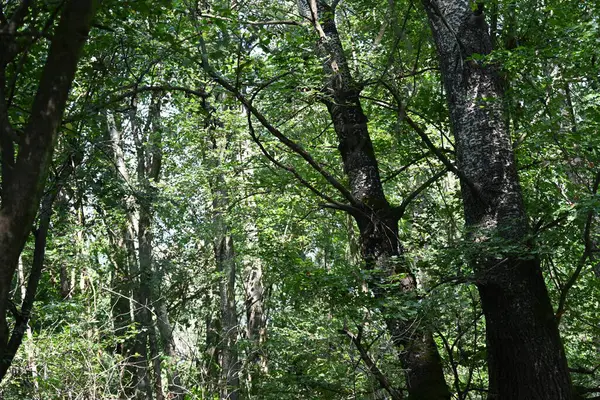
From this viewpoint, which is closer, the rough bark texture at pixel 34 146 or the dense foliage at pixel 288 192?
the rough bark texture at pixel 34 146

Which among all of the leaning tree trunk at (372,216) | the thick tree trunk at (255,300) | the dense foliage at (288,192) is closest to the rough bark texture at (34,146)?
the dense foliage at (288,192)

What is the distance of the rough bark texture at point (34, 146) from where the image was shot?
6.96 feet

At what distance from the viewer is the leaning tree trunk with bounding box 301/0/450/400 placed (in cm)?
582

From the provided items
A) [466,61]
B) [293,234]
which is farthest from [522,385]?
[293,234]

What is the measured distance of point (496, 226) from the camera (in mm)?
5234

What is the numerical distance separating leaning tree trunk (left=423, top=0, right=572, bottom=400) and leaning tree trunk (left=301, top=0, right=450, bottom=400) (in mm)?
754

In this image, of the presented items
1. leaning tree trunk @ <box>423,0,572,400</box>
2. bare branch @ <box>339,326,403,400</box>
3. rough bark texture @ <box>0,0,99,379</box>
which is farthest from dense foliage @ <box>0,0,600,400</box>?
rough bark texture @ <box>0,0,99,379</box>

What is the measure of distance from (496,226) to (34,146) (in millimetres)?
3971

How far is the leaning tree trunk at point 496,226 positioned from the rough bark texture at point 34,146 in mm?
3463


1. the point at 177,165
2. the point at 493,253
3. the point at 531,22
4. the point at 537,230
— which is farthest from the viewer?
the point at 177,165

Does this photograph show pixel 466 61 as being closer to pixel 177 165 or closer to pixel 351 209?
pixel 351 209

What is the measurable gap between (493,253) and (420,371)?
5.52ft

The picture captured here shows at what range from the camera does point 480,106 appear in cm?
544

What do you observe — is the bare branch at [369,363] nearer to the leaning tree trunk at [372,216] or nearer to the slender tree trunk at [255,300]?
the leaning tree trunk at [372,216]
